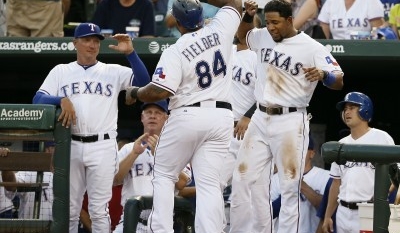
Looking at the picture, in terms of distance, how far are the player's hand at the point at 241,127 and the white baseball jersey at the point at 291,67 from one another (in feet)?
1.76

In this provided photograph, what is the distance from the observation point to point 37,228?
8.37 meters

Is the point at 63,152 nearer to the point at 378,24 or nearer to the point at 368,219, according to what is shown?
the point at 368,219

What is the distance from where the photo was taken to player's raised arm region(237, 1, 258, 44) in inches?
324

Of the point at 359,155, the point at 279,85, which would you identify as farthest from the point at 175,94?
the point at 359,155

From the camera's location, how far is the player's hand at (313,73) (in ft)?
25.6

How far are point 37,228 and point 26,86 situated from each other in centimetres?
452

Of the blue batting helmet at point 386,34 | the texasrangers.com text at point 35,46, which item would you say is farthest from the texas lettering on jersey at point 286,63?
the texasrangers.com text at point 35,46

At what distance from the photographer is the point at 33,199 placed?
887 centimetres

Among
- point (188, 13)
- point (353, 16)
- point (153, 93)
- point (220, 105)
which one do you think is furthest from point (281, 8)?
point (353, 16)

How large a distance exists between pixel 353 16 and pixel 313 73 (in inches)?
139

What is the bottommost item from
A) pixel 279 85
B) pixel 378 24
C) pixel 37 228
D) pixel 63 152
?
pixel 37 228

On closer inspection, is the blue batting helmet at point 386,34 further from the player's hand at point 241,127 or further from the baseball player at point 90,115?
the baseball player at point 90,115

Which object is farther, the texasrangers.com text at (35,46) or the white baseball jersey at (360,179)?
the texasrangers.com text at (35,46)

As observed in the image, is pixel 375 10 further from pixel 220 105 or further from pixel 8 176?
pixel 8 176
